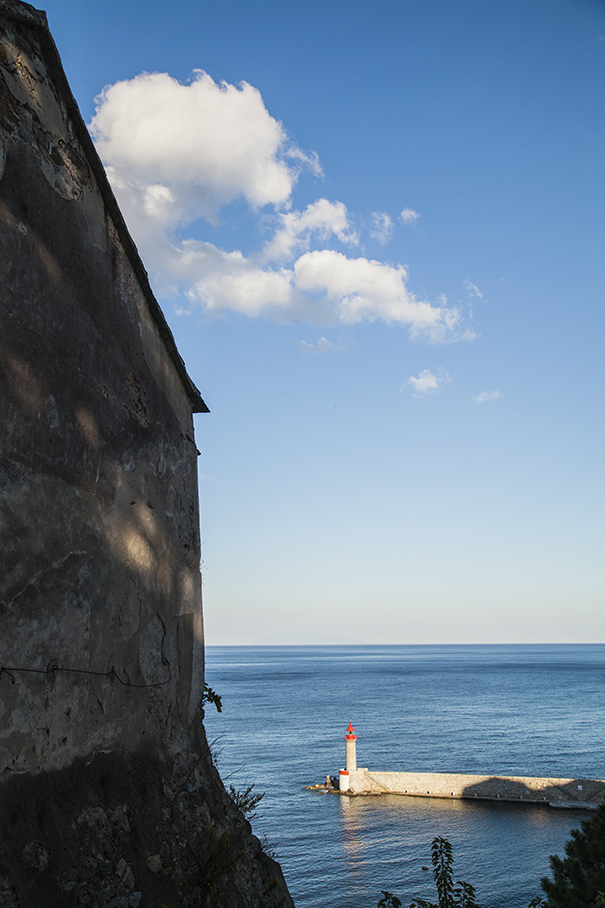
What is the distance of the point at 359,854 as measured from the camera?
3378cm

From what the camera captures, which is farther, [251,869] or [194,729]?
[194,729]

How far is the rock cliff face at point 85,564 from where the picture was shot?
466 centimetres

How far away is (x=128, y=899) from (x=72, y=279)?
523 centimetres

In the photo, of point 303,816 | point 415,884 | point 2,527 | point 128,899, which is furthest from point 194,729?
point 303,816

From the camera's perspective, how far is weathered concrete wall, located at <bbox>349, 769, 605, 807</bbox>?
4047 centimetres

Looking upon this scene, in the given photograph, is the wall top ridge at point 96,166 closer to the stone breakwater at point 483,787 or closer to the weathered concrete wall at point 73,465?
the weathered concrete wall at point 73,465

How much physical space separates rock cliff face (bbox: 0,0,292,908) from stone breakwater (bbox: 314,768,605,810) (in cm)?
4094

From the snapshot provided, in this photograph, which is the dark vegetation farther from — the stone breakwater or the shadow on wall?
the shadow on wall

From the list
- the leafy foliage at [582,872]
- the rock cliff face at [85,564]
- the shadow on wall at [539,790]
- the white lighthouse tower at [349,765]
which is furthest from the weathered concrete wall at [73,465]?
the shadow on wall at [539,790]

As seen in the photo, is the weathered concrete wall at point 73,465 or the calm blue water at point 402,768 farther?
the calm blue water at point 402,768

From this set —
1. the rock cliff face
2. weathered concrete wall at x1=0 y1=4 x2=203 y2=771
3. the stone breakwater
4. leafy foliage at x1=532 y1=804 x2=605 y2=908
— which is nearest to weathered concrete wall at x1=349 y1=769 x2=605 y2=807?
the stone breakwater

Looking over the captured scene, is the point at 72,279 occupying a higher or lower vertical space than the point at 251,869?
higher

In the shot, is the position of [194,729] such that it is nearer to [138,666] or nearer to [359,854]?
[138,666]

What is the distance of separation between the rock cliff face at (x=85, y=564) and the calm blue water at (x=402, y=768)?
8.46 meters
